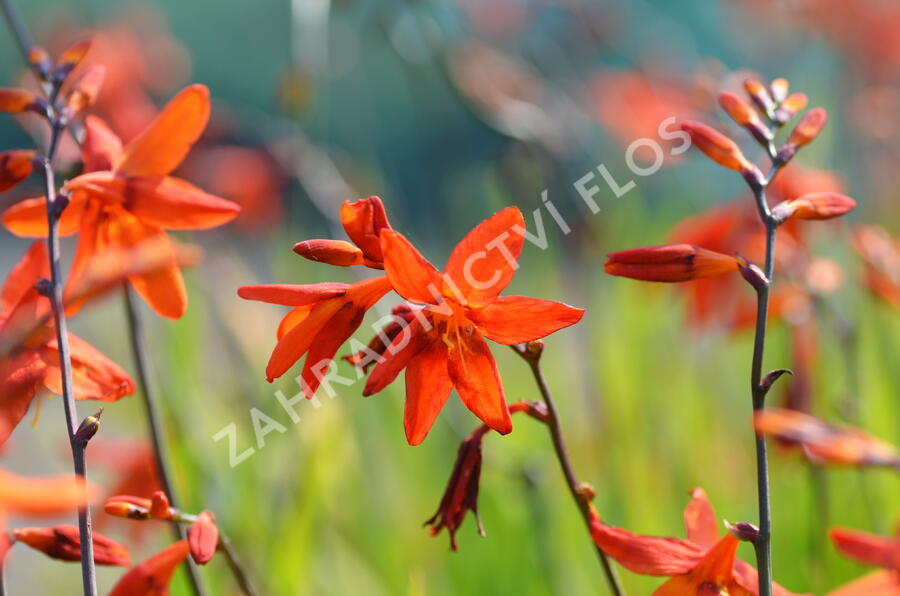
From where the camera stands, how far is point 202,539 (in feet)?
1.59

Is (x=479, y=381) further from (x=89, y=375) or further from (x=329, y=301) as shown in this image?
(x=89, y=375)

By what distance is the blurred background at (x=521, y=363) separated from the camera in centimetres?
104

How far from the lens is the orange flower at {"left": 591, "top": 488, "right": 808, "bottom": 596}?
1.53 feet

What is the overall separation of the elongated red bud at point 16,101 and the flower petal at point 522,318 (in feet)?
0.93

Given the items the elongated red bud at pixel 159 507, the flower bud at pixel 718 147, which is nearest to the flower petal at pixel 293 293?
the elongated red bud at pixel 159 507

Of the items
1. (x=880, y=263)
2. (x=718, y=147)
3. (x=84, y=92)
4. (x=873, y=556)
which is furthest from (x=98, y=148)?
(x=880, y=263)

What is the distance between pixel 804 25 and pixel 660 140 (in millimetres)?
738

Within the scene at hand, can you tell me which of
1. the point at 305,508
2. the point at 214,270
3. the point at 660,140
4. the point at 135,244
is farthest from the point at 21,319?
the point at 660,140

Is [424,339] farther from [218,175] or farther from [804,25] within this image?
[804,25]

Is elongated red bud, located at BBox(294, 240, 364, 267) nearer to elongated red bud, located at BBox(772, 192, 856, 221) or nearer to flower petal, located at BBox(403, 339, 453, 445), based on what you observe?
flower petal, located at BBox(403, 339, 453, 445)

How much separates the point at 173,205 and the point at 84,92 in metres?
0.10

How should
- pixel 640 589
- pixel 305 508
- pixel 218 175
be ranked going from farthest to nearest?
1. pixel 218 175
2. pixel 640 589
3. pixel 305 508

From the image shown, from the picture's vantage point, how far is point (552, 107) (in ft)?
5.66

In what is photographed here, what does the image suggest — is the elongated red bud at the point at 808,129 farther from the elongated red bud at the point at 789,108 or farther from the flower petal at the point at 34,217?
the flower petal at the point at 34,217
